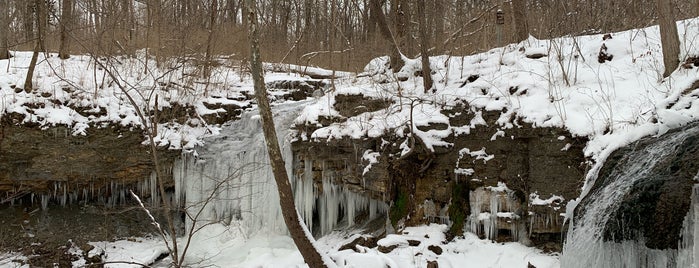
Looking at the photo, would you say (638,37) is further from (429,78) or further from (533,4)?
(533,4)

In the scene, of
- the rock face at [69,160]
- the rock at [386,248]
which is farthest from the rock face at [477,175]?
the rock face at [69,160]

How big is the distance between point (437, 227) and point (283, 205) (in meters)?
2.58

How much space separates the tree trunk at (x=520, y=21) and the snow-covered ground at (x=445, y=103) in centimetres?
34

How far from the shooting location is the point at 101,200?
9406mm

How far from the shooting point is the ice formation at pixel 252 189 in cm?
812

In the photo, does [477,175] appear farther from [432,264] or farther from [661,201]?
[661,201]

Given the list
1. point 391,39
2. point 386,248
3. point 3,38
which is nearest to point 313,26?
point 391,39

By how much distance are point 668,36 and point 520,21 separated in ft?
9.24

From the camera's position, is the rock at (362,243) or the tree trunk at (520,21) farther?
the tree trunk at (520,21)

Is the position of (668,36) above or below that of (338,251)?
above

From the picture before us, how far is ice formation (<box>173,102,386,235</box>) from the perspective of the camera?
26.6 ft

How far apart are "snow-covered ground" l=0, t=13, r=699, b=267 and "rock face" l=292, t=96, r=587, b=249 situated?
16 cm

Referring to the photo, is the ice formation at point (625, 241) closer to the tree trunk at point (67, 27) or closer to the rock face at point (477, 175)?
the rock face at point (477, 175)

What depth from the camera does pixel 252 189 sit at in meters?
8.64
